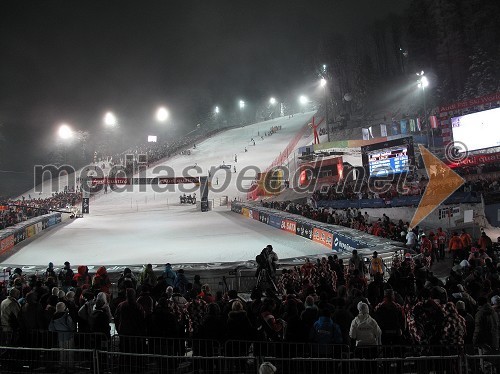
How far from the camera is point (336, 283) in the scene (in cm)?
1061

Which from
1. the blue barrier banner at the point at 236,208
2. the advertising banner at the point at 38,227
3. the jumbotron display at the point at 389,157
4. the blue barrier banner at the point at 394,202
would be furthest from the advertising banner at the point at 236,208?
the advertising banner at the point at 38,227

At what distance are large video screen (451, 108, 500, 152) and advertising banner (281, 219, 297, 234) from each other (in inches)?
486

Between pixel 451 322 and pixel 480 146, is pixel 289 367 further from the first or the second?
pixel 480 146

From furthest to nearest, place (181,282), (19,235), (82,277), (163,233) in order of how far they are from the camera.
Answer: (163,233), (19,235), (82,277), (181,282)

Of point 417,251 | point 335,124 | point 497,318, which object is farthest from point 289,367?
point 335,124

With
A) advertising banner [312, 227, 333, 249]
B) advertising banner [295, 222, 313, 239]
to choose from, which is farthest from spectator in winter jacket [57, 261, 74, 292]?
advertising banner [295, 222, 313, 239]

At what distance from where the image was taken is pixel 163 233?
86.8ft

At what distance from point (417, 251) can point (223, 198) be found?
30.8m

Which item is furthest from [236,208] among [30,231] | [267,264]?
[267,264]

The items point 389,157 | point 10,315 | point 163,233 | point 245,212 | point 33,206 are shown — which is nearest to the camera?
point 10,315

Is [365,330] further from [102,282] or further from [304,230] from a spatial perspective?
[304,230]

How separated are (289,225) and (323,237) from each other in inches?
192

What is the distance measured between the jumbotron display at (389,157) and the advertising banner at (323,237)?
32.3 ft

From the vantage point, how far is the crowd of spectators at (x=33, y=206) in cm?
2924
